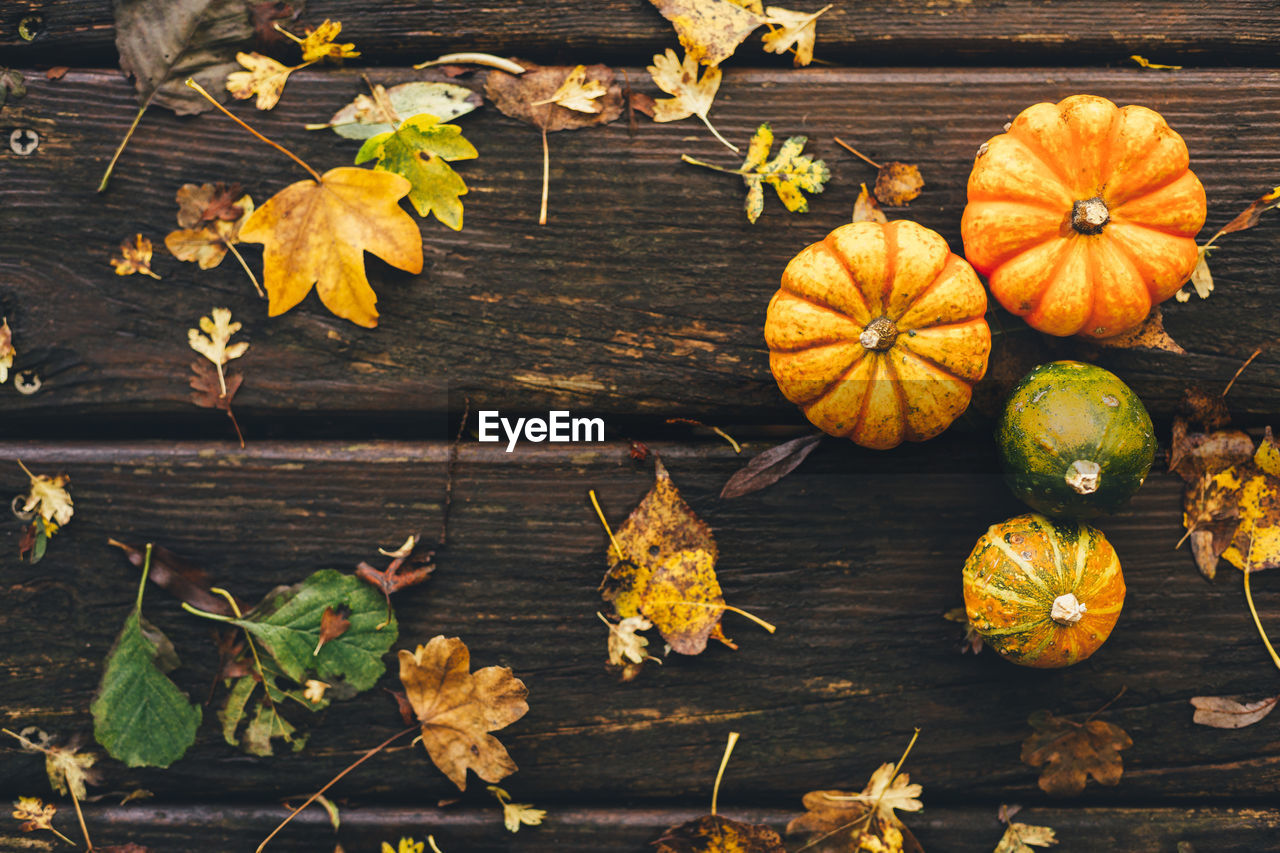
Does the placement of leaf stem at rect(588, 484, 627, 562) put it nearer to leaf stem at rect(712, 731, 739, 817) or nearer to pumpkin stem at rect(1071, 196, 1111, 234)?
leaf stem at rect(712, 731, 739, 817)

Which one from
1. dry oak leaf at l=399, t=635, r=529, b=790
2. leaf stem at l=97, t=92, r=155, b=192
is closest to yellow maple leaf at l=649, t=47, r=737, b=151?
leaf stem at l=97, t=92, r=155, b=192

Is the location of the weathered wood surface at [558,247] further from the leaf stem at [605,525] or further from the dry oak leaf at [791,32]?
the leaf stem at [605,525]

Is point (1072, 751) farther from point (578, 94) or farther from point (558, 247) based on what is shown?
point (578, 94)

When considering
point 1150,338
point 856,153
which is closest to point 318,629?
point 856,153

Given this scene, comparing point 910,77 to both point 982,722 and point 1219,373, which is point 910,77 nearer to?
point 1219,373

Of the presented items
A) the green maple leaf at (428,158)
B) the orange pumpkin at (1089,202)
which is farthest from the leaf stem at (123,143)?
the orange pumpkin at (1089,202)

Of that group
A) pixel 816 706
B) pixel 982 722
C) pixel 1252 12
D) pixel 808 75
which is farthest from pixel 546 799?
pixel 1252 12

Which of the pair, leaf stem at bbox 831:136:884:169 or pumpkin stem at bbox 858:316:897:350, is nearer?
pumpkin stem at bbox 858:316:897:350
